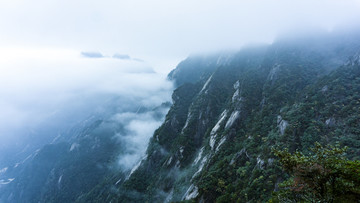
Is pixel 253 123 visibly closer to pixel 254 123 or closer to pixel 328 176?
pixel 254 123

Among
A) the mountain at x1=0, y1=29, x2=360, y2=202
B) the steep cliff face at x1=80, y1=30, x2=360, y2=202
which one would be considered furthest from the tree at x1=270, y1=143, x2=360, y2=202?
the mountain at x1=0, y1=29, x2=360, y2=202

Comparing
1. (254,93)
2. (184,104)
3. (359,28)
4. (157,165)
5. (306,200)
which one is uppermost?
(359,28)

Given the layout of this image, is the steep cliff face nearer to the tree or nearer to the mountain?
the mountain

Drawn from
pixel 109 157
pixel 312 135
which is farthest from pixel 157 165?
pixel 109 157

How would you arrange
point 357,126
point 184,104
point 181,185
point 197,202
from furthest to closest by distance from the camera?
point 184,104
point 181,185
point 197,202
point 357,126

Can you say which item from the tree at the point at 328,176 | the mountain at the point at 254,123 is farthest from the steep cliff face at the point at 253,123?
the tree at the point at 328,176

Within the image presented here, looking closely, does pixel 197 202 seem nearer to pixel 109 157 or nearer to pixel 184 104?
pixel 184 104

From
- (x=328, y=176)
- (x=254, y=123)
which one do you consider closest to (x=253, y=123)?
(x=254, y=123)
